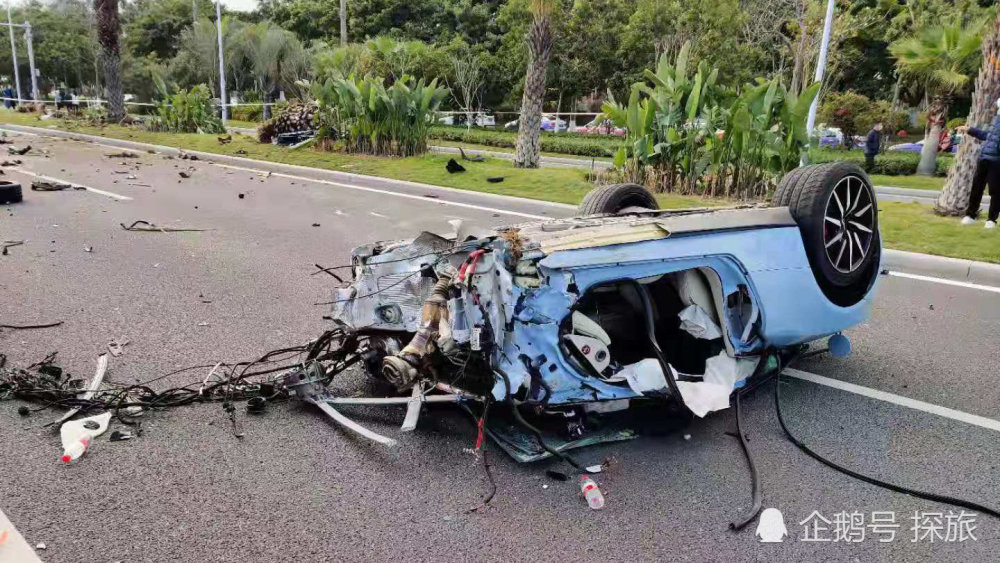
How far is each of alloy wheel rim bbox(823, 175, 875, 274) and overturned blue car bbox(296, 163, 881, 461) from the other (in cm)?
1

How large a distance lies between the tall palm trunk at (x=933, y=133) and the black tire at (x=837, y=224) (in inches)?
708

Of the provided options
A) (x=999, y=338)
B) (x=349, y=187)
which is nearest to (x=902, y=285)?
(x=999, y=338)

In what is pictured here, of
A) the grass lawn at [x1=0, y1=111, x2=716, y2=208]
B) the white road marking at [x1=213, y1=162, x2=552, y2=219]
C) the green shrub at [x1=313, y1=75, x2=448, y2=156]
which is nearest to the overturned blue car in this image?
the white road marking at [x1=213, y1=162, x2=552, y2=219]

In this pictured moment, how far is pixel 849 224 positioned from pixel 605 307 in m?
1.61

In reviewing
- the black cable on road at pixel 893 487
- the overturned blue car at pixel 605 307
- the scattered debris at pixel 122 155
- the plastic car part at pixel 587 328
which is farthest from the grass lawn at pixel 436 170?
the plastic car part at pixel 587 328

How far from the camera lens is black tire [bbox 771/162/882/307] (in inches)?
163

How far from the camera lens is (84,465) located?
11.0 ft

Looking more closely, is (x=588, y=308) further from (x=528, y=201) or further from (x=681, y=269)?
(x=528, y=201)

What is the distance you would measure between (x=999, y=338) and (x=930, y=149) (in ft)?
56.2

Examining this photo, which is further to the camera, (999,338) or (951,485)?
(999,338)

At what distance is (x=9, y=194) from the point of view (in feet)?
34.7

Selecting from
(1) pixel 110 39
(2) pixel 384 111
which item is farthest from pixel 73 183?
(1) pixel 110 39

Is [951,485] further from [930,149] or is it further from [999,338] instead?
[930,149]

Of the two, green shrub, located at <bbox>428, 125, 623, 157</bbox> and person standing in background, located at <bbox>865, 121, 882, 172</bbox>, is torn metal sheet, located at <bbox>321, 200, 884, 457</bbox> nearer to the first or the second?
green shrub, located at <bbox>428, 125, 623, 157</bbox>
